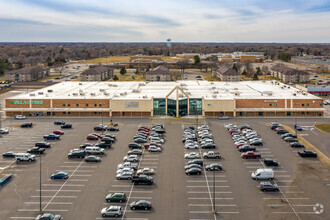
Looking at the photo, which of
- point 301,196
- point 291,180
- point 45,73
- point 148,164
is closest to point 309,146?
point 291,180

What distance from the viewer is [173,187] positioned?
2884 cm

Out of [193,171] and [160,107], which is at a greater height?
[160,107]

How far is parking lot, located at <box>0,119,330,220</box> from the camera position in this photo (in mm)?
24641

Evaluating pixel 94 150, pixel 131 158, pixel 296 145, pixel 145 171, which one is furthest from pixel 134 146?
pixel 296 145

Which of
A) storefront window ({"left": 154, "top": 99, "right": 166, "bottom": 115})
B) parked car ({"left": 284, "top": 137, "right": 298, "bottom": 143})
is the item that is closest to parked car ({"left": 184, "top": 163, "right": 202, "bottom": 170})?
parked car ({"left": 284, "top": 137, "right": 298, "bottom": 143})

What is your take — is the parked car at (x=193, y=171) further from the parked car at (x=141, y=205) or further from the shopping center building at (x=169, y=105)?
the shopping center building at (x=169, y=105)

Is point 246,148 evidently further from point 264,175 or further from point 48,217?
point 48,217

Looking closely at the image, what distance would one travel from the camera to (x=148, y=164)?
3459 cm

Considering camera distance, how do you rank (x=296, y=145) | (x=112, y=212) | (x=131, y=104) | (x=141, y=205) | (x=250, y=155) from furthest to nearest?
1. (x=131, y=104)
2. (x=296, y=145)
3. (x=250, y=155)
4. (x=141, y=205)
5. (x=112, y=212)

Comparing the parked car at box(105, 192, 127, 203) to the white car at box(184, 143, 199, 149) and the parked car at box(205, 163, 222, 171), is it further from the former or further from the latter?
the white car at box(184, 143, 199, 149)

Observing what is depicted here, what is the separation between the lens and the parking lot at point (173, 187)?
24641mm


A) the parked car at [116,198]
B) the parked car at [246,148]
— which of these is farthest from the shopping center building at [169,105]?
the parked car at [116,198]

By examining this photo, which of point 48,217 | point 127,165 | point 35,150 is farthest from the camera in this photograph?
point 35,150

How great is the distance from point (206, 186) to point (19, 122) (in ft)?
126
